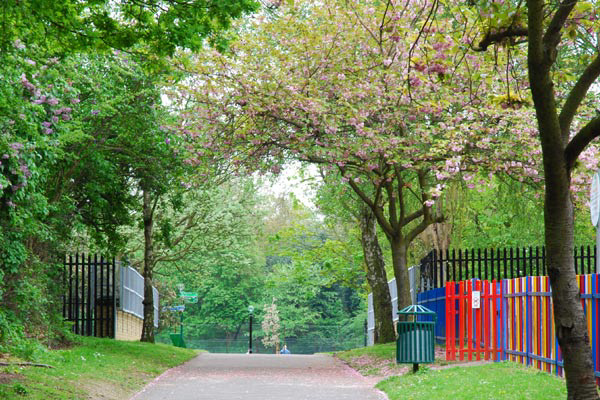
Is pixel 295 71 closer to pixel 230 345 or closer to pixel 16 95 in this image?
pixel 16 95

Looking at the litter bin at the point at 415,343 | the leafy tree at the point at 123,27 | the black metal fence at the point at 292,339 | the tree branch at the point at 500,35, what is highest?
the leafy tree at the point at 123,27

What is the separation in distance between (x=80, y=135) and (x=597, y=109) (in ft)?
36.3

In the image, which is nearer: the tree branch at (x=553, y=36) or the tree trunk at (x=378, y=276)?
the tree branch at (x=553, y=36)

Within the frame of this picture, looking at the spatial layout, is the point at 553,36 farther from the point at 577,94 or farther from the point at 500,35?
the point at 500,35

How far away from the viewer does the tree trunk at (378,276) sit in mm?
26250

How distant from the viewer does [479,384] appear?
11.7 m

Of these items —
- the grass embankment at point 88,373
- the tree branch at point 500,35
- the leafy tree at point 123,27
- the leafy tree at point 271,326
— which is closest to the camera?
the tree branch at point 500,35

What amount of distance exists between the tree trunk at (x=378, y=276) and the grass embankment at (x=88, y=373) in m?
7.52

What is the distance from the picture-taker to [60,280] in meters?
21.0

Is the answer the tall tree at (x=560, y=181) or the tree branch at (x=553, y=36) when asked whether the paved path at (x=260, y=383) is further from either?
the tree branch at (x=553, y=36)

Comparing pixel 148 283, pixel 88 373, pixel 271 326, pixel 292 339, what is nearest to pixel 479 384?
pixel 88 373

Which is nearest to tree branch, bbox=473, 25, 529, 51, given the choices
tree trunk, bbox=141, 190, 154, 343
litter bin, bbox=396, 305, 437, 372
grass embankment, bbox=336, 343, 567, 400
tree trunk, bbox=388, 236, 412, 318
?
grass embankment, bbox=336, 343, 567, 400

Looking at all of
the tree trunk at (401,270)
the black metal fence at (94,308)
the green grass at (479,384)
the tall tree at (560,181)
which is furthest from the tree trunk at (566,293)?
the black metal fence at (94,308)

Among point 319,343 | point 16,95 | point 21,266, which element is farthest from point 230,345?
point 16,95
